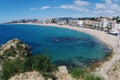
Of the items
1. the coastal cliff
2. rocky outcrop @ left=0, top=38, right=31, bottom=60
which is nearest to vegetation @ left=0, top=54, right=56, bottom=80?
the coastal cliff

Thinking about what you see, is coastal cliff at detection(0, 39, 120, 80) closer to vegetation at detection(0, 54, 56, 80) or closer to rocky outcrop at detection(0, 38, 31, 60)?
vegetation at detection(0, 54, 56, 80)

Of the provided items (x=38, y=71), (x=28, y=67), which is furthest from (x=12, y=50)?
(x=38, y=71)

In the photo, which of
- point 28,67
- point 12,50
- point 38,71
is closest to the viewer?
point 38,71

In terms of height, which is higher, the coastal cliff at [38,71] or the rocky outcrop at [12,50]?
the coastal cliff at [38,71]

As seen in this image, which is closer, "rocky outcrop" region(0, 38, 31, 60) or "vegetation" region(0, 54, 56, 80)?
"vegetation" region(0, 54, 56, 80)

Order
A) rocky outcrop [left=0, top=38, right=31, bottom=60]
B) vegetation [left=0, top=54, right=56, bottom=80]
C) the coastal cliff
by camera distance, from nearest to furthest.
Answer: the coastal cliff, vegetation [left=0, top=54, right=56, bottom=80], rocky outcrop [left=0, top=38, right=31, bottom=60]

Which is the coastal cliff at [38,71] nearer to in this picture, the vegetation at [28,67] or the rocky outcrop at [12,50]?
the vegetation at [28,67]

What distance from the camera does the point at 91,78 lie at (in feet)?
117

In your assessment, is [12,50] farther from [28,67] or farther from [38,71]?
[38,71]

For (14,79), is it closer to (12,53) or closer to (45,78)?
(45,78)

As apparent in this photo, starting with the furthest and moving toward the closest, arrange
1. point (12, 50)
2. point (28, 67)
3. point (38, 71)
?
point (12, 50)
point (28, 67)
point (38, 71)

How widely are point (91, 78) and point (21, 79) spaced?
38.5ft

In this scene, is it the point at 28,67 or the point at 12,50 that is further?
the point at 12,50

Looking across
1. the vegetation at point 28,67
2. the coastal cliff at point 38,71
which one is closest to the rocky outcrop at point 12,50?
the coastal cliff at point 38,71
